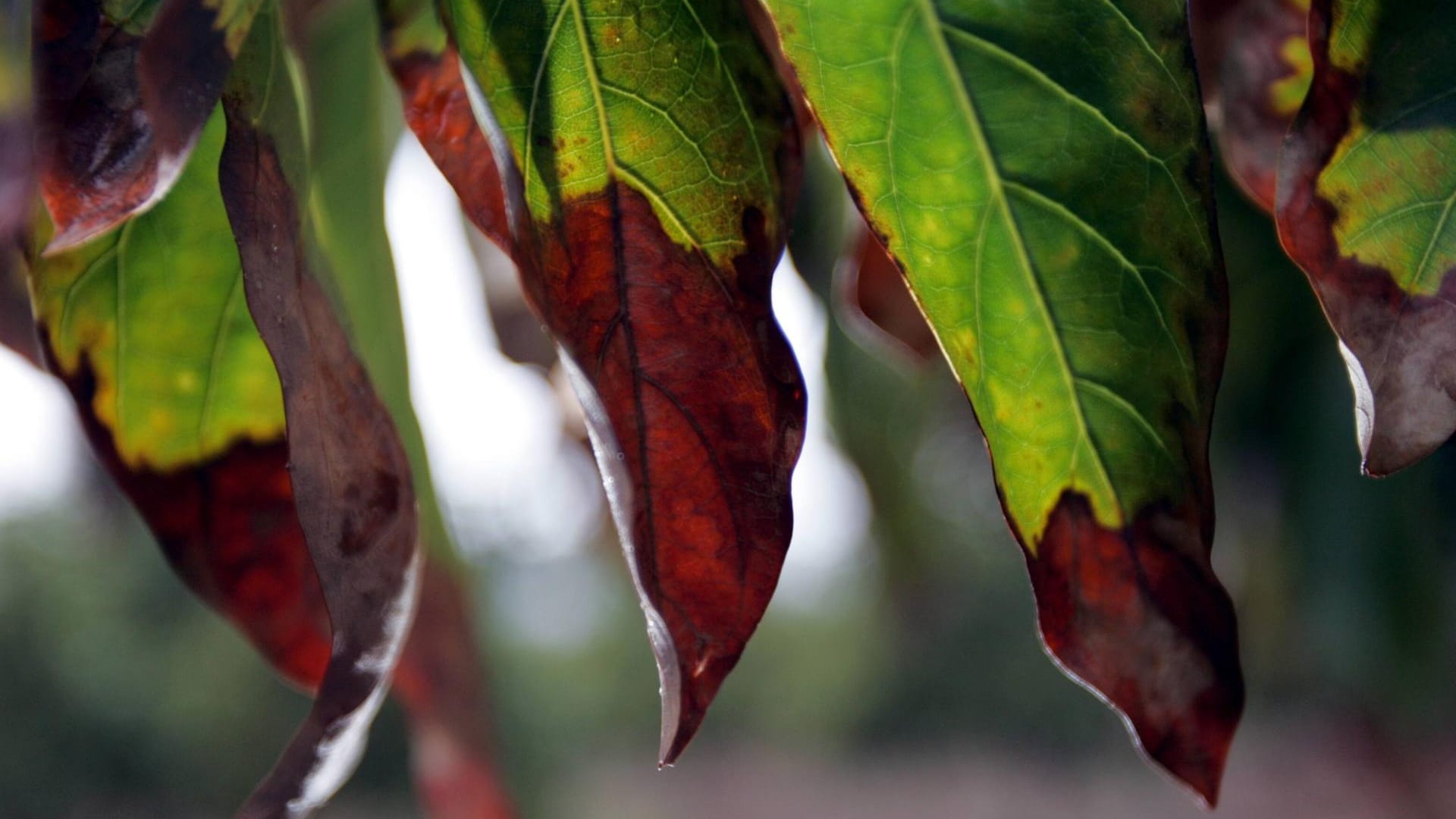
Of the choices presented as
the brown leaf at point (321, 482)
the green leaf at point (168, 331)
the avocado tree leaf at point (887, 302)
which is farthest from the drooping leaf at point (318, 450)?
the avocado tree leaf at point (887, 302)

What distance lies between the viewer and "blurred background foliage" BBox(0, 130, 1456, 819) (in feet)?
5.00

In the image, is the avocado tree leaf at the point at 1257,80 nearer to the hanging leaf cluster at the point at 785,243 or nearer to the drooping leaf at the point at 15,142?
the hanging leaf cluster at the point at 785,243

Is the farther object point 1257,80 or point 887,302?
point 887,302

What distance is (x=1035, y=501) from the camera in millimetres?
371

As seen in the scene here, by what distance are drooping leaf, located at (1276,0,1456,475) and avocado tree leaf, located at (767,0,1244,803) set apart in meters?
0.03

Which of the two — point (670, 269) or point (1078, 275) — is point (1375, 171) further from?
point (670, 269)

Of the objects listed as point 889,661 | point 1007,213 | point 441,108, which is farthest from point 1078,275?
point 889,661

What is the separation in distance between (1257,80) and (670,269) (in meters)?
0.26

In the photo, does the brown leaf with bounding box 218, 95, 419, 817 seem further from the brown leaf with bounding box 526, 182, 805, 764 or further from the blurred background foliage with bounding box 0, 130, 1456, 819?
the blurred background foliage with bounding box 0, 130, 1456, 819

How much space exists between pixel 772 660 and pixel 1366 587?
10.3 meters

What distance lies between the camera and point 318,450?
355 millimetres

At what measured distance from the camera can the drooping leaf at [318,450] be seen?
1.13 ft

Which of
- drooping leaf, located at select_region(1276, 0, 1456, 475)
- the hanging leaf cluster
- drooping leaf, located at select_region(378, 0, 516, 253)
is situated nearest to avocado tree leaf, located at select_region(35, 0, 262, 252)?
the hanging leaf cluster

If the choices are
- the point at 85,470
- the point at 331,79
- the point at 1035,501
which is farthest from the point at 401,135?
the point at 85,470
